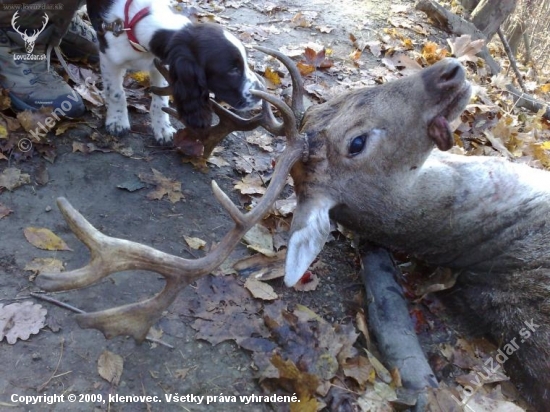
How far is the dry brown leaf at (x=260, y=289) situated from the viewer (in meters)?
3.49

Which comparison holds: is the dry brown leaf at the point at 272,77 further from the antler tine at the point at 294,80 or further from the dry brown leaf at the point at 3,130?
the dry brown leaf at the point at 3,130

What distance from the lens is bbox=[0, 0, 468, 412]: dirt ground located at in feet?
9.19

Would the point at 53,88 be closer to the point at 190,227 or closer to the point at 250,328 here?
the point at 190,227

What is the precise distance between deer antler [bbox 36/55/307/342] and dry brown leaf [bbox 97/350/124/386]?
392 mm

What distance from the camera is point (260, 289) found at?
354cm

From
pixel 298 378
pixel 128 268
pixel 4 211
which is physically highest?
pixel 128 268

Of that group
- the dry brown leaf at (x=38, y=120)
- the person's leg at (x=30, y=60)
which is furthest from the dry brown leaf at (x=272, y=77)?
the dry brown leaf at (x=38, y=120)

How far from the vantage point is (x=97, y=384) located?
2.77 meters

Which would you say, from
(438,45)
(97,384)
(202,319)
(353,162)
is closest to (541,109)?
(438,45)

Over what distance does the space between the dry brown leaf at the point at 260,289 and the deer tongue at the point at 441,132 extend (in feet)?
4.63

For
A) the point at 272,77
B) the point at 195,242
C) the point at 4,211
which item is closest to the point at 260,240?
the point at 195,242

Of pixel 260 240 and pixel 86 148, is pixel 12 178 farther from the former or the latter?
pixel 260 240

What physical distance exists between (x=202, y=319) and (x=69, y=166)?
181 centimetres

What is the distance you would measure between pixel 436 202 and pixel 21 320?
2670 mm
